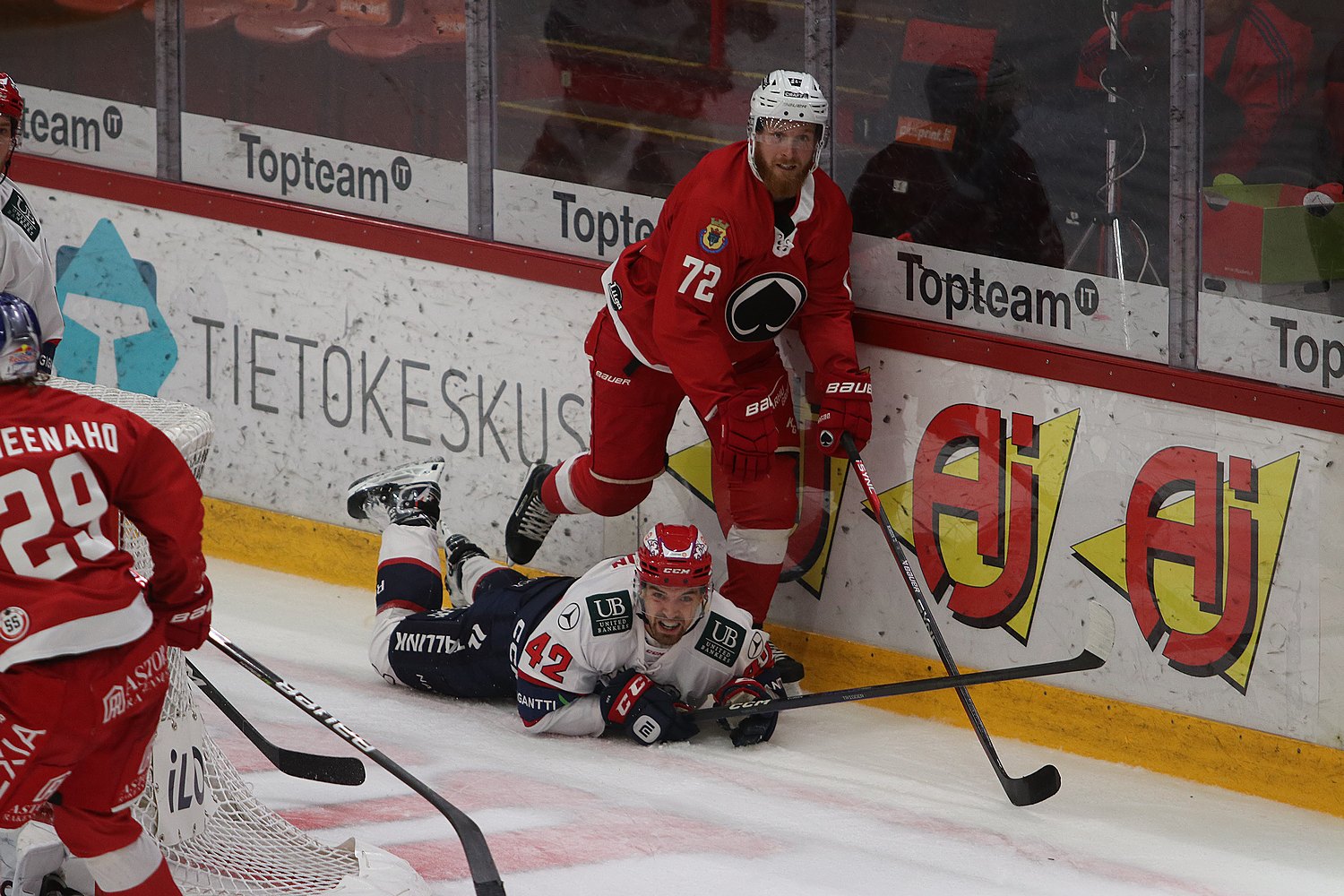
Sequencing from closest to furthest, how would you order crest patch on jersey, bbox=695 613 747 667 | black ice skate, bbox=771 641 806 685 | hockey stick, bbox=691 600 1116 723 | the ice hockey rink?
the ice hockey rink
hockey stick, bbox=691 600 1116 723
crest patch on jersey, bbox=695 613 747 667
black ice skate, bbox=771 641 806 685

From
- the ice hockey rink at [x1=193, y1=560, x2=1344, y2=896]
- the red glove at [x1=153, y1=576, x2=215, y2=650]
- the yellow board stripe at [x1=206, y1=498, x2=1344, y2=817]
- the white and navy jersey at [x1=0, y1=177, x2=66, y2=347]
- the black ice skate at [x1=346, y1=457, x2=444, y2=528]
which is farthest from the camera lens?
the black ice skate at [x1=346, y1=457, x2=444, y2=528]

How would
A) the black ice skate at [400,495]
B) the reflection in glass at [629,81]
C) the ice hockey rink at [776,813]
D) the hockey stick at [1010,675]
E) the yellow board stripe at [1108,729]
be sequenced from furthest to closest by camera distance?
the black ice skate at [400,495] < the reflection in glass at [629,81] < the yellow board stripe at [1108,729] < the hockey stick at [1010,675] < the ice hockey rink at [776,813]

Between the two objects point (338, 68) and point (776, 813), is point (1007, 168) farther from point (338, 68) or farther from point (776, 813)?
point (338, 68)

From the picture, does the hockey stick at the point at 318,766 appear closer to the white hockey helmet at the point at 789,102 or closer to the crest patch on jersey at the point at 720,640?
the crest patch on jersey at the point at 720,640

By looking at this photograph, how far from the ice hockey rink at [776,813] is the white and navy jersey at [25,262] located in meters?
1.07

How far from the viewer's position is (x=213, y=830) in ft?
11.4

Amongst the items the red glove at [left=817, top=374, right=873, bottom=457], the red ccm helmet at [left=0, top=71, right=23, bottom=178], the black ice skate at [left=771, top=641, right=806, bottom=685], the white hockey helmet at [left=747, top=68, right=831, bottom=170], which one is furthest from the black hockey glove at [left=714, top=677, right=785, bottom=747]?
the red ccm helmet at [left=0, top=71, right=23, bottom=178]

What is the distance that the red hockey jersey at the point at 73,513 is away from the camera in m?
2.80

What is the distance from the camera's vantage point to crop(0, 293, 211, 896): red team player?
2.81m

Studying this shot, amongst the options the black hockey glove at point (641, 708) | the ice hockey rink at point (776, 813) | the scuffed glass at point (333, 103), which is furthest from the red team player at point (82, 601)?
the scuffed glass at point (333, 103)

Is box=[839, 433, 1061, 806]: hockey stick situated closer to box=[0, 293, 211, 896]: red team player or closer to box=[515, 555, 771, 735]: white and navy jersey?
box=[515, 555, 771, 735]: white and navy jersey

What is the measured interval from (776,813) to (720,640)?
49 centimetres

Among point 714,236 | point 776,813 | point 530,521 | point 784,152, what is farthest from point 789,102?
point 776,813

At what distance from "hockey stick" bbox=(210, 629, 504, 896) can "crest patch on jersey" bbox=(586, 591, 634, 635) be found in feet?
3.01
